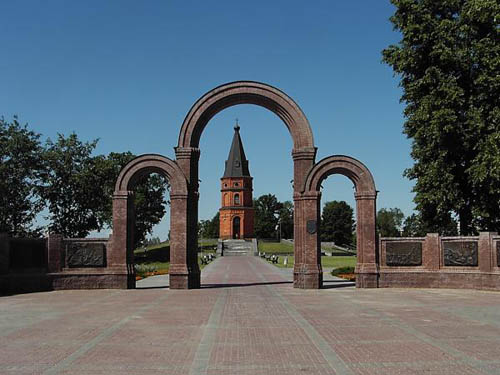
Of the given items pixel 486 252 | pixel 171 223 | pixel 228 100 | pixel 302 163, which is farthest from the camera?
pixel 228 100

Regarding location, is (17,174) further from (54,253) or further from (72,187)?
(54,253)

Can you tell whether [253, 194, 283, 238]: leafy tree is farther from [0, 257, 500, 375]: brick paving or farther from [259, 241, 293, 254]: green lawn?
[0, 257, 500, 375]: brick paving

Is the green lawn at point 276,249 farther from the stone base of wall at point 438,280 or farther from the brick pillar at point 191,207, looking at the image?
the stone base of wall at point 438,280

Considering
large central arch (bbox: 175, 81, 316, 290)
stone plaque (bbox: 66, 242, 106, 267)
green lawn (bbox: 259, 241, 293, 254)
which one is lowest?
green lawn (bbox: 259, 241, 293, 254)

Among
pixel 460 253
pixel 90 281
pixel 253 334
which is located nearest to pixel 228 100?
pixel 90 281

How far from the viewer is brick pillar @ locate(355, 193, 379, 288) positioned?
2323 cm

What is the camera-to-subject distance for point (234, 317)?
1452 cm

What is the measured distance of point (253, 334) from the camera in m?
11.9

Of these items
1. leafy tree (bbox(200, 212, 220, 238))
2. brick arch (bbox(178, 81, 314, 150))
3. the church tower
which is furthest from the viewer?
leafy tree (bbox(200, 212, 220, 238))

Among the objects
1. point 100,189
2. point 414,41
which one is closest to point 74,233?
point 100,189

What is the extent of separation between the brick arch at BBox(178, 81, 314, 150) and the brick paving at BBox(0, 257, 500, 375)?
7.73 metres

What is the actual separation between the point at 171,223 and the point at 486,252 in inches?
549

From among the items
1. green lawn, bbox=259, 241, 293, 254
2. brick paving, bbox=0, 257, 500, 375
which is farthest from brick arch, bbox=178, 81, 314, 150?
green lawn, bbox=259, 241, 293, 254

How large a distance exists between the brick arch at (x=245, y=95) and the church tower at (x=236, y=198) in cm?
6658
